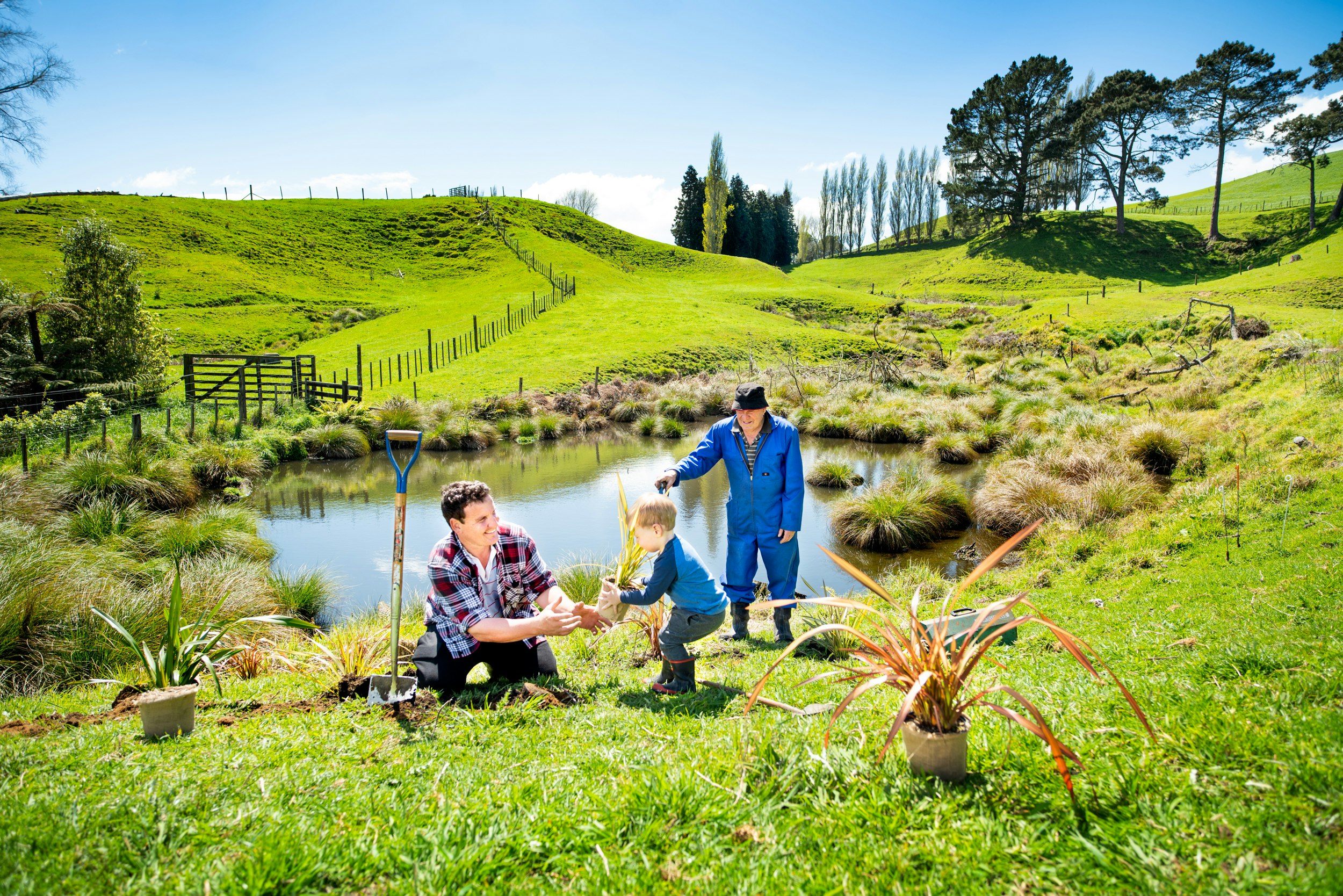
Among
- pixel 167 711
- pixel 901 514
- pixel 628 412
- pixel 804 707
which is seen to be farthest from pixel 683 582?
pixel 628 412

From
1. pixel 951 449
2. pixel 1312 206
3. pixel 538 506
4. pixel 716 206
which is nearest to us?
pixel 538 506

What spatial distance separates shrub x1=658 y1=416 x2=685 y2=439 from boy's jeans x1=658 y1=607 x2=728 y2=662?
63.4ft

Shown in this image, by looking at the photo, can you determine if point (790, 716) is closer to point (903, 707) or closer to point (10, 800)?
point (903, 707)

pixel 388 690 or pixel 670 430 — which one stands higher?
pixel 388 690

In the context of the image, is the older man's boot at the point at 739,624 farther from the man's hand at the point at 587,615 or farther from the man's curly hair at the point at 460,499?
the man's curly hair at the point at 460,499

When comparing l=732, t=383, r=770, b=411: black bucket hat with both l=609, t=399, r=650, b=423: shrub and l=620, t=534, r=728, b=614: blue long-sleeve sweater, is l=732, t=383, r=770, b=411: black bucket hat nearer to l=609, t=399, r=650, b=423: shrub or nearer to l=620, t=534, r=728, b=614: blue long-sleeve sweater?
l=620, t=534, r=728, b=614: blue long-sleeve sweater

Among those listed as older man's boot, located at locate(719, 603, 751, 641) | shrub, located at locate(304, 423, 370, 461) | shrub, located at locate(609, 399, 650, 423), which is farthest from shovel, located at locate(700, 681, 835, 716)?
shrub, located at locate(609, 399, 650, 423)

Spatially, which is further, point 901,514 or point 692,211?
point 692,211

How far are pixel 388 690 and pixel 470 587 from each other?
0.73m

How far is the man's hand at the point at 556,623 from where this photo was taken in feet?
12.6

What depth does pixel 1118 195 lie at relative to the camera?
58.7 m

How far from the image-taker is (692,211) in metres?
79.8

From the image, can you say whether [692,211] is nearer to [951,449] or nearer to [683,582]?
[951,449]

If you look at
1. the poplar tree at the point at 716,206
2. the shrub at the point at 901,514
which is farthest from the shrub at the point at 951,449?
the poplar tree at the point at 716,206
